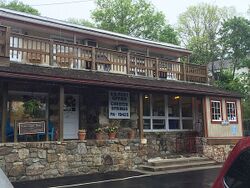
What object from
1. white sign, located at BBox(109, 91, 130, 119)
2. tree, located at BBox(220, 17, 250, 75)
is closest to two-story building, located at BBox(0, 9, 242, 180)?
white sign, located at BBox(109, 91, 130, 119)

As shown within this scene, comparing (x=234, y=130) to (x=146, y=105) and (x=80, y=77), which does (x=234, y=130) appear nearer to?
(x=146, y=105)

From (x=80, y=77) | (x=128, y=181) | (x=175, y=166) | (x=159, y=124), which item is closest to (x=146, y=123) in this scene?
(x=159, y=124)

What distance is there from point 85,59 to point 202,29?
1102 inches

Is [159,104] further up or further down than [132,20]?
further down

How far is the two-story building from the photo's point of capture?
12414mm

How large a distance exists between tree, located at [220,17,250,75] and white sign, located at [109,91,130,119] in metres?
18.4

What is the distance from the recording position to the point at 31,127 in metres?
12.2

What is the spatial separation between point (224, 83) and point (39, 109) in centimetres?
1846

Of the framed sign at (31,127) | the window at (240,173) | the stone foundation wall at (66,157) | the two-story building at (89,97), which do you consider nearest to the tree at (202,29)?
the two-story building at (89,97)

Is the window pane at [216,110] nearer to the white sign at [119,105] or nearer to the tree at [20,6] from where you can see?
the white sign at [119,105]

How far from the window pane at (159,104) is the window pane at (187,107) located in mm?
1472

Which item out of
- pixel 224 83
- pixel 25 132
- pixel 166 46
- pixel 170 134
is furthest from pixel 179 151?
pixel 224 83

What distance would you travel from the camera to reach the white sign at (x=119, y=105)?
15.5 m

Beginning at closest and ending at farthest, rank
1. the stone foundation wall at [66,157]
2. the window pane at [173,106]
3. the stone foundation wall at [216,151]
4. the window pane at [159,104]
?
the stone foundation wall at [66,157], the stone foundation wall at [216,151], the window pane at [159,104], the window pane at [173,106]
